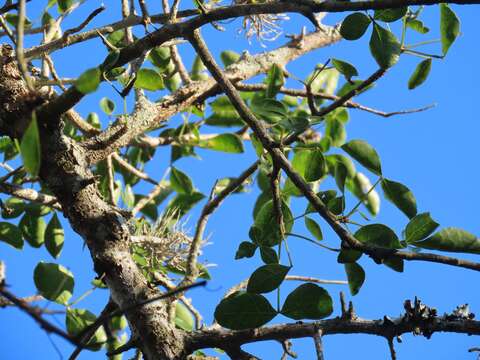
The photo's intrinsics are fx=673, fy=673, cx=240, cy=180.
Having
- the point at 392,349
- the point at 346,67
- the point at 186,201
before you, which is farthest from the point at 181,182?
the point at 392,349

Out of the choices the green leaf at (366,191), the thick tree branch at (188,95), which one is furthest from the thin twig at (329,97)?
the green leaf at (366,191)

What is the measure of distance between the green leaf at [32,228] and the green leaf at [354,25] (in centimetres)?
77

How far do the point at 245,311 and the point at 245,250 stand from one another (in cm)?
10

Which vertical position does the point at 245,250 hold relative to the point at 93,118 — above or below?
below

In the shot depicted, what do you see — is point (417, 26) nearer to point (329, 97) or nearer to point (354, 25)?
point (354, 25)

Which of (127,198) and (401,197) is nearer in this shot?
(401,197)

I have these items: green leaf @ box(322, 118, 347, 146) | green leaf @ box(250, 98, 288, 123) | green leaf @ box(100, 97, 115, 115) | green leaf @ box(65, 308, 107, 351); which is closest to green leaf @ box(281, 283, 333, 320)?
green leaf @ box(250, 98, 288, 123)

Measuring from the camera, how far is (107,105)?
157cm

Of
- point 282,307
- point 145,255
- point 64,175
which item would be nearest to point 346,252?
point 282,307

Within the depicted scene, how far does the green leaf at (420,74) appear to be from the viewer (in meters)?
1.00

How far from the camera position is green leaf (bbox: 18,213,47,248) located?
1327 mm

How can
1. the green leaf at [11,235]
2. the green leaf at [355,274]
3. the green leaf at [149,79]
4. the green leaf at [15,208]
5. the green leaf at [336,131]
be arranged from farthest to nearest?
the green leaf at [336,131] → the green leaf at [15,208] → the green leaf at [11,235] → the green leaf at [149,79] → the green leaf at [355,274]

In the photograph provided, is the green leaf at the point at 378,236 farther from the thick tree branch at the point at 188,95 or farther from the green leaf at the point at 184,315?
the green leaf at the point at 184,315

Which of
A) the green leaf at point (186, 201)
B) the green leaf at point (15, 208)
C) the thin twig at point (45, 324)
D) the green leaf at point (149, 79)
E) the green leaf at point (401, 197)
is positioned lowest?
the thin twig at point (45, 324)
